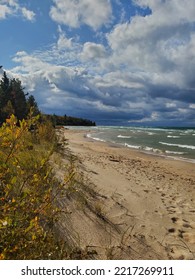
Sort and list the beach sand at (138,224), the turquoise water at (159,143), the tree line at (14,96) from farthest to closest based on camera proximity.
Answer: the tree line at (14,96)
the turquoise water at (159,143)
the beach sand at (138,224)

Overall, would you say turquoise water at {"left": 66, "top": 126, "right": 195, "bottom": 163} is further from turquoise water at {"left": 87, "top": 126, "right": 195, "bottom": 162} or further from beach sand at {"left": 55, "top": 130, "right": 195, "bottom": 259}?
beach sand at {"left": 55, "top": 130, "right": 195, "bottom": 259}

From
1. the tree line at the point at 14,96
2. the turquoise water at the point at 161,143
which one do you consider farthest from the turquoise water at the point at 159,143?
the tree line at the point at 14,96

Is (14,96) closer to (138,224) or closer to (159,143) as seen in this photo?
(159,143)

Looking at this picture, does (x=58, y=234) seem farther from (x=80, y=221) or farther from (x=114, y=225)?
(x=114, y=225)

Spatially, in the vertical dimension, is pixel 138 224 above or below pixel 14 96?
below

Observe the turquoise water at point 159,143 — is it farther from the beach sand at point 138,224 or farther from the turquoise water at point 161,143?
the beach sand at point 138,224

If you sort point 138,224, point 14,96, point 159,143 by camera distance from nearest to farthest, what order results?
point 138,224, point 159,143, point 14,96

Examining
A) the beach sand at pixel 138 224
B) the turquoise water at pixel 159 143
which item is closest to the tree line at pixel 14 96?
the turquoise water at pixel 159 143

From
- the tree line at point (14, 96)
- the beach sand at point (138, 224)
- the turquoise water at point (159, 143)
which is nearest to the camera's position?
the beach sand at point (138, 224)

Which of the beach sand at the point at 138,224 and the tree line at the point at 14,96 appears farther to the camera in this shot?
the tree line at the point at 14,96

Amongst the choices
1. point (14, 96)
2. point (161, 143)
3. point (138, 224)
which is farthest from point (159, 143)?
point (138, 224)

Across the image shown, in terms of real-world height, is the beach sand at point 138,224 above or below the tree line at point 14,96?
below

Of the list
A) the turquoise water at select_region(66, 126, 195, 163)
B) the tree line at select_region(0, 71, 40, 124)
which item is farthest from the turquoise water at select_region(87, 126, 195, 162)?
the tree line at select_region(0, 71, 40, 124)
